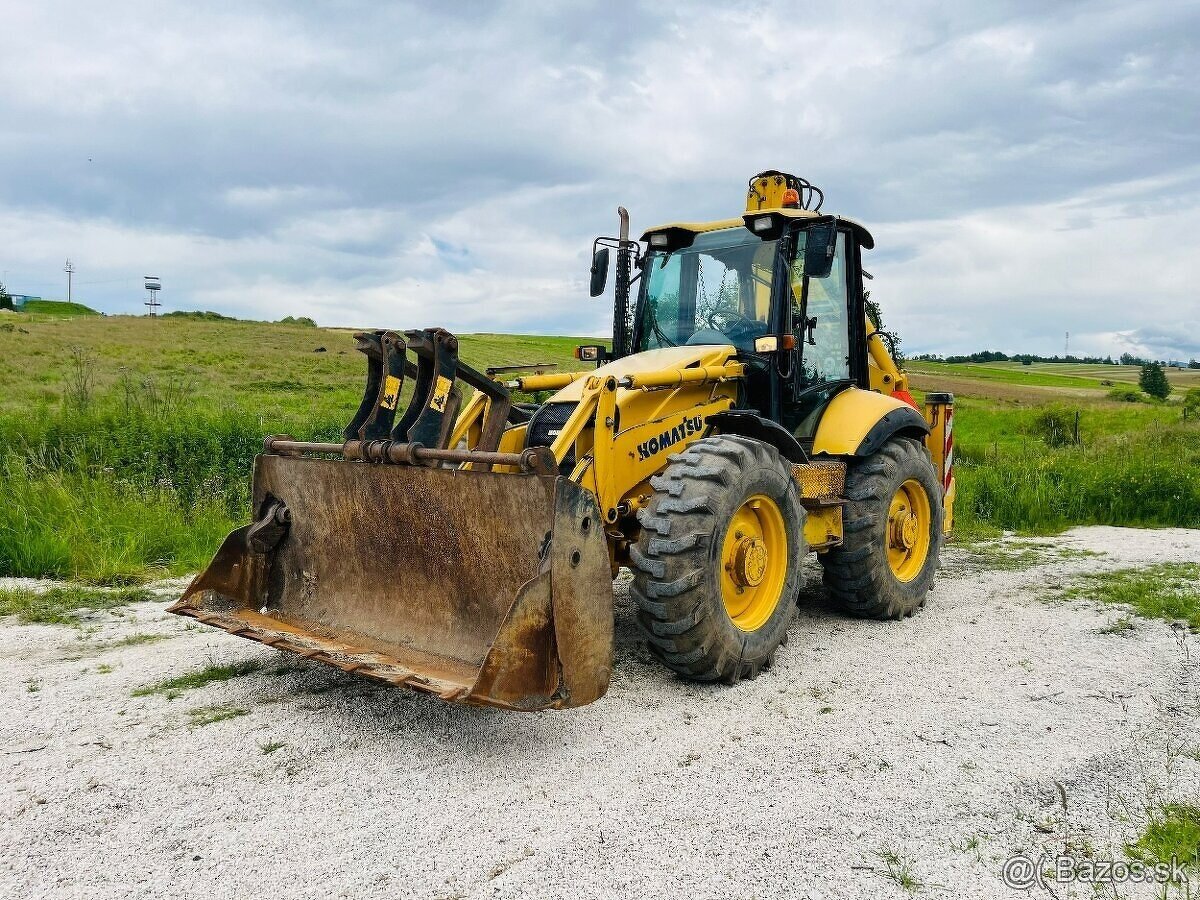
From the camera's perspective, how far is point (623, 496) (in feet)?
16.7

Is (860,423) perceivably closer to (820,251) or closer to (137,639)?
(820,251)

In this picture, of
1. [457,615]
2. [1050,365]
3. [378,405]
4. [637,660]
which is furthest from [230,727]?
[1050,365]

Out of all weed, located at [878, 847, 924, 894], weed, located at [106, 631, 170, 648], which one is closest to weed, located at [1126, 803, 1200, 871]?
weed, located at [878, 847, 924, 894]

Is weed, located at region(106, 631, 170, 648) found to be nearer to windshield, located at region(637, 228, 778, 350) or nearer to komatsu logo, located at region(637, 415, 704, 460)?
komatsu logo, located at region(637, 415, 704, 460)

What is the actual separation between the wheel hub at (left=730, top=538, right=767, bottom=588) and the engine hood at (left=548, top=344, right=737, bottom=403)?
3.78ft

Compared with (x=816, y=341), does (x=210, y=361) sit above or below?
above

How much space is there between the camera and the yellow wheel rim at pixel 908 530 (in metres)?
6.60

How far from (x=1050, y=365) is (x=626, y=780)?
9402cm

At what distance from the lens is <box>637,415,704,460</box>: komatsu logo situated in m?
5.20

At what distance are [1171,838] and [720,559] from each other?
216 centimetres

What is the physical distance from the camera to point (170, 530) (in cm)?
845

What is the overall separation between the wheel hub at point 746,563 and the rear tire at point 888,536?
138cm

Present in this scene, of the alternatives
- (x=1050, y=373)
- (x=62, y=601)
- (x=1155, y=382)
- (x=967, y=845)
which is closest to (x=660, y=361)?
(x=967, y=845)

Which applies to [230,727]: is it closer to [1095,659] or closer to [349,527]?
[349,527]
